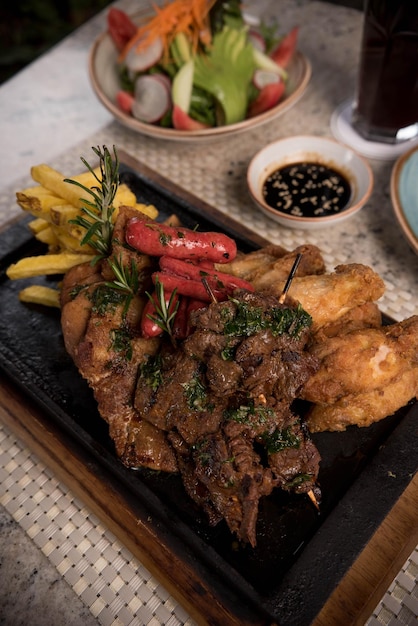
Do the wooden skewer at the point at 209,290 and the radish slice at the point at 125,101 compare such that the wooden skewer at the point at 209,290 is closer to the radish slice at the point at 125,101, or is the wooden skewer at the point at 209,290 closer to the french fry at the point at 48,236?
the french fry at the point at 48,236

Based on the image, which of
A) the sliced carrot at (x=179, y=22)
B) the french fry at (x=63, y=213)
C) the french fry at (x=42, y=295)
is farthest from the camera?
the sliced carrot at (x=179, y=22)

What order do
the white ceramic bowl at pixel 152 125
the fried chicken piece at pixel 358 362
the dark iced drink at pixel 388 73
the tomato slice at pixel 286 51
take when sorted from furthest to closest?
the tomato slice at pixel 286 51 < the white ceramic bowl at pixel 152 125 < the dark iced drink at pixel 388 73 < the fried chicken piece at pixel 358 362

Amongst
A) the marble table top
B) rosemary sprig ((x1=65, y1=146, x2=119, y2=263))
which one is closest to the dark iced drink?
the marble table top

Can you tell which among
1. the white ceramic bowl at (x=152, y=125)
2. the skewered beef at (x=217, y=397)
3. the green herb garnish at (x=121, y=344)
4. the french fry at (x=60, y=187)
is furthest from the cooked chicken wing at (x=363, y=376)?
the white ceramic bowl at (x=152, y=125)

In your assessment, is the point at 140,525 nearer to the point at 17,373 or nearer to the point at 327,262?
the point at 17,373

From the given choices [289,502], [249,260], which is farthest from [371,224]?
[289,502]

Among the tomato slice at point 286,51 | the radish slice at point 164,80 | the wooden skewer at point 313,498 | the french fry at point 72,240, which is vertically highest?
the tomato slice at point 286,51

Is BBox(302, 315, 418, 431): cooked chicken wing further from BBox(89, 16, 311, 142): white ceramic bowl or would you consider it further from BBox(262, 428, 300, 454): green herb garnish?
BBox(89, 16, 311, 142): white ceramic bowl

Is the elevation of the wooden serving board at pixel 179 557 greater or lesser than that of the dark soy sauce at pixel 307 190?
lesser
